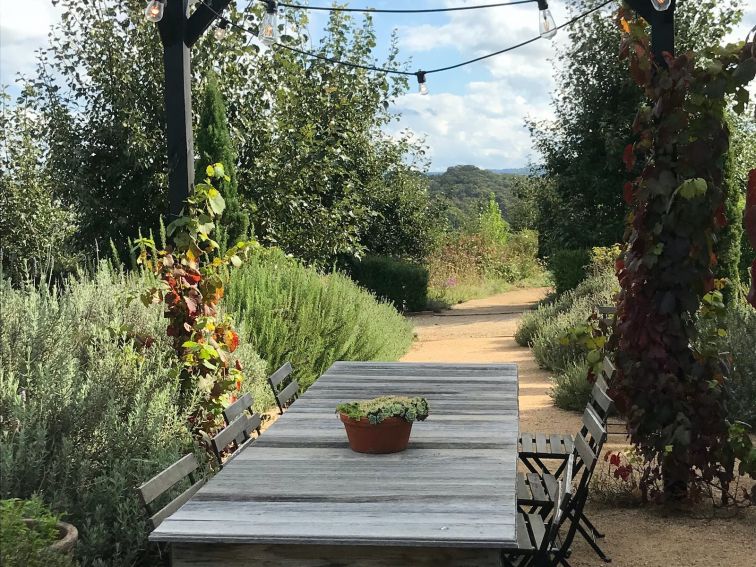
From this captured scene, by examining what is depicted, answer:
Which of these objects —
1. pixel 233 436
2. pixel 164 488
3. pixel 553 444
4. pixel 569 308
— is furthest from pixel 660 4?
pixel 569 308

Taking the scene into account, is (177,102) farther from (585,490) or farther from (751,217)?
(751,217)

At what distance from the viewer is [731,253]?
11578mm

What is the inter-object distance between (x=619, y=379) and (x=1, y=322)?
3.45 metres

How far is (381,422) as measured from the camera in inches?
126

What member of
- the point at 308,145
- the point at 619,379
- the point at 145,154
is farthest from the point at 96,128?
the point at 619,379

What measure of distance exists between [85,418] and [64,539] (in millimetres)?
1036

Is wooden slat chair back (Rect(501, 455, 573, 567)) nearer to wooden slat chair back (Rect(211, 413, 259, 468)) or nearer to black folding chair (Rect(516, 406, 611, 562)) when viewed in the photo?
black folding chair (Rect(516, 406, 611, 562))

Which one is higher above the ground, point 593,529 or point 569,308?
point 569,308

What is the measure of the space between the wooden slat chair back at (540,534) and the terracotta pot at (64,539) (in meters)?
1.61

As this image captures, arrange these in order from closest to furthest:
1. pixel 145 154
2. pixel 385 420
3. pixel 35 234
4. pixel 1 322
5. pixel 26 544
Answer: pixel 26 544 < pixel 385 420 < pixel 1 322 < pixel 145 154 < pixel 35 234

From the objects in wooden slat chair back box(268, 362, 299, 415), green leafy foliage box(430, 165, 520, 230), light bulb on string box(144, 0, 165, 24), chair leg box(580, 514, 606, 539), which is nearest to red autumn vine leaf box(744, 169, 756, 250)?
chair leg box(580, 514, 606, 539)

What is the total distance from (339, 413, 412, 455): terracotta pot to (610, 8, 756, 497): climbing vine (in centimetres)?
211

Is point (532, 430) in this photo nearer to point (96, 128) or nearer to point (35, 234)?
point (96, 128)

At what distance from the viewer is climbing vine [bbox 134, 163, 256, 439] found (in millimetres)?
5352
